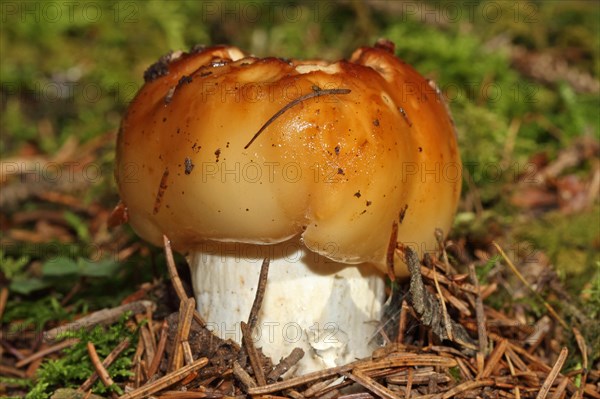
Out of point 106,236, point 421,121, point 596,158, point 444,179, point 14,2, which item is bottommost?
point 106,236

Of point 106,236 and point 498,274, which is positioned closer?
point 498,274

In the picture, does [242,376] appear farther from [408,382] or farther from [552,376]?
[552,376]

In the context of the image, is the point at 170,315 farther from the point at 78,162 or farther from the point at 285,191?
the point at 78,162

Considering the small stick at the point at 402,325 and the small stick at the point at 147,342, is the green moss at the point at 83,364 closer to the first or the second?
the small stick at the point at 147,342

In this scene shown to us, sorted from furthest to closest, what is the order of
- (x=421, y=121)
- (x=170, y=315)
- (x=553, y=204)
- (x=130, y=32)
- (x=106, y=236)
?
(x=130, y=32) → (x=553, y=204) → (x=106, y=236) → (x=170, y=315) → (x=421, y=121)

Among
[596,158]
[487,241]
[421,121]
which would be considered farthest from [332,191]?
[596,158]

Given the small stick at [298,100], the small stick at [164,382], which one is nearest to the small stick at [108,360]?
the small stick at [164,382]

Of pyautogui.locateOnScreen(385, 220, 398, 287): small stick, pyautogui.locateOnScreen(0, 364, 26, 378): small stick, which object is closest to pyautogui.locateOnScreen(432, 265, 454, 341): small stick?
pyautogui.locateOnScreen(385, 220, 398, 287): small stick
